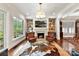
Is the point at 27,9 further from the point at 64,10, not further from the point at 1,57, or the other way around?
the point at 1,57

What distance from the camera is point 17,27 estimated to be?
10.4 feet

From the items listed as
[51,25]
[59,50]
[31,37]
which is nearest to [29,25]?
[31,37]

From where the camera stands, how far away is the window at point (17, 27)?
10.2ft

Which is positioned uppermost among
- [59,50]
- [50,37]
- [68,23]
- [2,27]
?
[68,23]

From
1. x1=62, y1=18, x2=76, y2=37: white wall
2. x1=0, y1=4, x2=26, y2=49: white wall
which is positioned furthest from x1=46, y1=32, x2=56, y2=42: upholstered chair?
x1=0, y1=4, x2=26, y2=49: white wall

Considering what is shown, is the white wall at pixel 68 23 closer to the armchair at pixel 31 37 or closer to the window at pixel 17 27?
the armchair at pixel 31 37

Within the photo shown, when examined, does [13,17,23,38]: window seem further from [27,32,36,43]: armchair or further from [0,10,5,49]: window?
[0,10,5,49]: window

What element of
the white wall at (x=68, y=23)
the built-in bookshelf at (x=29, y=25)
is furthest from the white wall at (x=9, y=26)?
the white wall at (x=68, y=23)

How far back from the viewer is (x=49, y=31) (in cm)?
330

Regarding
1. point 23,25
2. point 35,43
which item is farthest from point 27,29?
point 35,43

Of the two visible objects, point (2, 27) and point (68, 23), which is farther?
point (68, 23)

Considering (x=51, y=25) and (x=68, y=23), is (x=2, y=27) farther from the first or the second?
(x=68, y=23)

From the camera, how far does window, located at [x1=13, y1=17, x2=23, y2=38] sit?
311cm

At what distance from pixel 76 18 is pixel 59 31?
55 centimetres
